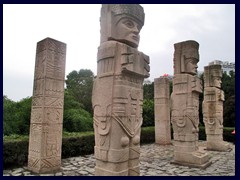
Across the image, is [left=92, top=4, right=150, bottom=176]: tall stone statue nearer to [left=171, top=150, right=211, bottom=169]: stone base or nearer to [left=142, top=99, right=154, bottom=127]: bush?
[left=171, top=150, right=211, bottom=169]: stone base

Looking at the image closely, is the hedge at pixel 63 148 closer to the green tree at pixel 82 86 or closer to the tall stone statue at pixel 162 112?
the tall stone statue at pixel 162 112

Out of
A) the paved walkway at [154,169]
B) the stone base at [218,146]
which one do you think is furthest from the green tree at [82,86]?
the paved walkway at [154,169]

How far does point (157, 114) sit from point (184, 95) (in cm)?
574

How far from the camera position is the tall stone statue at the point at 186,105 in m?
7.57

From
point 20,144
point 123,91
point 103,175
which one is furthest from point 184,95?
point 20,144

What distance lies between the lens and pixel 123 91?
4.75m

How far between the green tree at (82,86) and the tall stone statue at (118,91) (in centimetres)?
1426

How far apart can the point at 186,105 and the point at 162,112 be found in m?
5.58

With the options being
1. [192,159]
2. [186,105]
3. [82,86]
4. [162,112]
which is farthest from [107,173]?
[82,86]

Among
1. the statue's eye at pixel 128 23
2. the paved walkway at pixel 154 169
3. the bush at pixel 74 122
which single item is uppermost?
the statue's eye at pixel 128 23

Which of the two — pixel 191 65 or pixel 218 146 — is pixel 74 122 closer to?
pixel 191 65

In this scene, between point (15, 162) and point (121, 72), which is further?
point (15, 162)

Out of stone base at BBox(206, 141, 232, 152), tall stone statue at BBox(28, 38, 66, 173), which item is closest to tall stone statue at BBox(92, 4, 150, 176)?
tall stone statue at BBox(28, 38, 66, 173)

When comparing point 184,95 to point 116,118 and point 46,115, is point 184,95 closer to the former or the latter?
point 116,118
